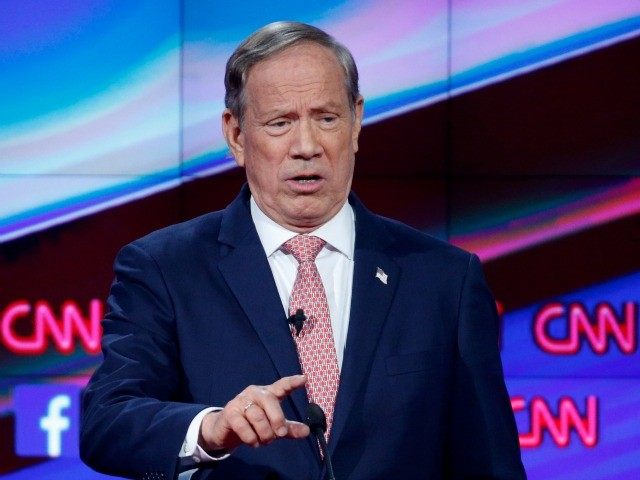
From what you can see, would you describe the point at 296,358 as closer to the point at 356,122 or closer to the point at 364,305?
the point at 364,305

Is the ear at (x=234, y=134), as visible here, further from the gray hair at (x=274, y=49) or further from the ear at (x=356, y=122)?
the ear at (x=356, y=122)

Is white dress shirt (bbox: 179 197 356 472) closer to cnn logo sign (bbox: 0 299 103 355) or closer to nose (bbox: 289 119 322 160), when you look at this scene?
nose (bbox: 289 119 322 160)

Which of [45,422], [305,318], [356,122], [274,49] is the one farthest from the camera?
[45,422]

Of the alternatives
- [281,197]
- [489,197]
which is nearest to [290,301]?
[281,197]

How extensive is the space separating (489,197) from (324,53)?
72.5 inches

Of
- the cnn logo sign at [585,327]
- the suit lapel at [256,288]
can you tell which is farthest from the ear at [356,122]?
the cnn logo sign at [585,327]

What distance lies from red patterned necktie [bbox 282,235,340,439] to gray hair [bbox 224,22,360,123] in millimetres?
345

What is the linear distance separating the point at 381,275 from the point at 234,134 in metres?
0.41

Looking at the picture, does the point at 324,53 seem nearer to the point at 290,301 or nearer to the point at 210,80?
the point at 290,301

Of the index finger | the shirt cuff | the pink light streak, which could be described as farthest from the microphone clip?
the pink light streak

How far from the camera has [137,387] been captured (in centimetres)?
181

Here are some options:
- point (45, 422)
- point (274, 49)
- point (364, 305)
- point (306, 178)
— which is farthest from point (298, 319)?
point (45, 422)

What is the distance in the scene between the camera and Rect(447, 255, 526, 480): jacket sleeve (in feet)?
6.44

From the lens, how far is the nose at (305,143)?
200 cm
